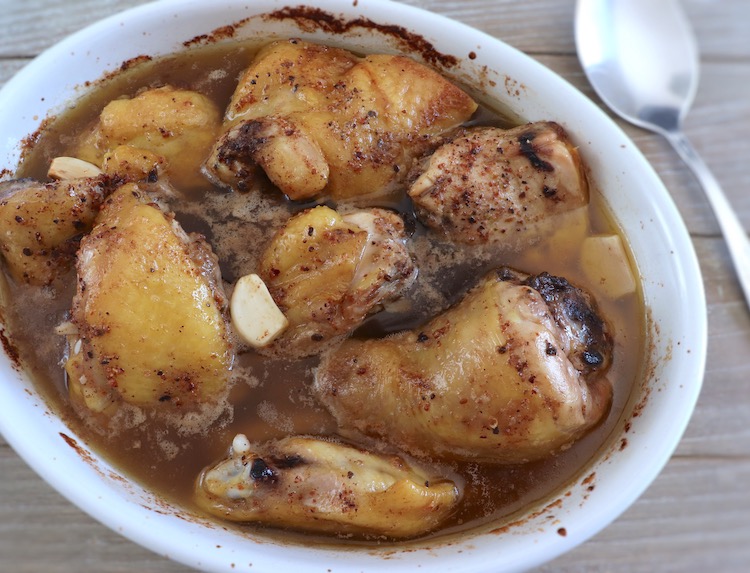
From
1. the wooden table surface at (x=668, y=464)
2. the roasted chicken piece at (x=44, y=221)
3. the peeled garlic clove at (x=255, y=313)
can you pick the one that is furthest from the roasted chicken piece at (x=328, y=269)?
the wooden table surface at (x=668, y=464)

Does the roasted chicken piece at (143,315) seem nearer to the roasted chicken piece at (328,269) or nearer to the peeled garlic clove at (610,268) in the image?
the roasted chicken piece at (328,269)

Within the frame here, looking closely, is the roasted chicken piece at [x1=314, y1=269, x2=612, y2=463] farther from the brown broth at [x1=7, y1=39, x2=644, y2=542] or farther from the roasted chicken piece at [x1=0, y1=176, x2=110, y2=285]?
the roasted chicken piece at [x1=0, y1=176, x2=110, y2=285]

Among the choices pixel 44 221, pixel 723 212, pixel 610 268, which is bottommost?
pixel 723 212

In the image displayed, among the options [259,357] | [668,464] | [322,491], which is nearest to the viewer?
[322,491]

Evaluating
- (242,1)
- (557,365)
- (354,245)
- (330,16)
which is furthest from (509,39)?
(557,365)

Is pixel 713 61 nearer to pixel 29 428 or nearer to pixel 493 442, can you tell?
pixel 493 442

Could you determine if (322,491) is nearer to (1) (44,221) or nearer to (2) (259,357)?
(2) (259,357)

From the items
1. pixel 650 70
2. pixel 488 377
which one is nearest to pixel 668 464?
pixel 488 377

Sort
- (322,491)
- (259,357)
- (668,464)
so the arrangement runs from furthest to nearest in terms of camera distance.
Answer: (668,464) < (259,357) < (322,491)
